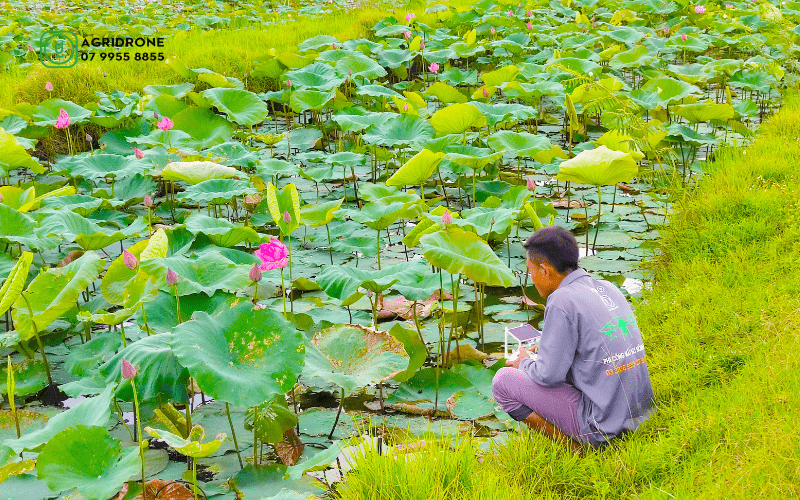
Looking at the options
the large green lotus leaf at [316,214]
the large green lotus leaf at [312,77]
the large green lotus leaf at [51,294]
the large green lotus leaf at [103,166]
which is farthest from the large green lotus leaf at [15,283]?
the large green lotus leaf at [312,77]

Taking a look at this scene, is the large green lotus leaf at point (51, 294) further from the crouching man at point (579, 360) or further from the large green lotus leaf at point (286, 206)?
the crouching man at point (579, 360)

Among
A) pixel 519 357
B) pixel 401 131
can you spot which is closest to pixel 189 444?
pixel 519 357

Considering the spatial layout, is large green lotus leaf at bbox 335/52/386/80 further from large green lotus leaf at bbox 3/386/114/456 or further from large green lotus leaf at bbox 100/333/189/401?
large green lotus leaf at bbox 3/386/114/456

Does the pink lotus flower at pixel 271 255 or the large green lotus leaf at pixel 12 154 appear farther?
the large green lotus leaf at pixel 12 154

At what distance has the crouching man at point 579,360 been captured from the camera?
6.97ft

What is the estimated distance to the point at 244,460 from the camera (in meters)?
2.39

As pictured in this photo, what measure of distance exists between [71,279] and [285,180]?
2.39 meters

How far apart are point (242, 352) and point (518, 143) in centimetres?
264

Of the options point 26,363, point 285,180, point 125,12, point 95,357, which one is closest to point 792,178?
point 285,180

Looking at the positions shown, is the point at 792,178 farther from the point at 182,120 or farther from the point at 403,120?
the point at 182,120

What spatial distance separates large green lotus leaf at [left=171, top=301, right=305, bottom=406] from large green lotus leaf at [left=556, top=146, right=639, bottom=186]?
1862mm

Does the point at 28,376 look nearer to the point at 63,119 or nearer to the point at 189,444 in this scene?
the point at 189,444

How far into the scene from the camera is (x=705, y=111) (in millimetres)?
4930

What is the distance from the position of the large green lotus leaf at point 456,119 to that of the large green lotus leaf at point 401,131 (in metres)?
0.11
